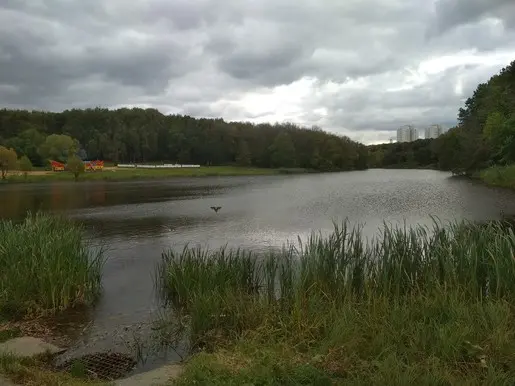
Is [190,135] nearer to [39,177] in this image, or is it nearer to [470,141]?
[39,177]

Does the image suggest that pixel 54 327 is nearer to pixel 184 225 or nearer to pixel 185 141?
pixel 184 225

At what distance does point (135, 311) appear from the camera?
37.8 ft

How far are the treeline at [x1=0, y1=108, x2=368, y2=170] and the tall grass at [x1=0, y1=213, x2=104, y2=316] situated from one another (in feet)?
406

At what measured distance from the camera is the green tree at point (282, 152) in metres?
135

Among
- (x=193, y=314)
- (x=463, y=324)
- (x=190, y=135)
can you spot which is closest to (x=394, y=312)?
(x=463, y=324)

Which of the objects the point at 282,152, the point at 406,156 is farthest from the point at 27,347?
the point at 406,156

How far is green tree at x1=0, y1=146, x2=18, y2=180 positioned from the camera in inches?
3201

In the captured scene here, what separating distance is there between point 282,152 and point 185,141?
1243 inches

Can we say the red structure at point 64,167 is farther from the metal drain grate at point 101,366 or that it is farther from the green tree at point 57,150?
the metal drain grate at point 101,366

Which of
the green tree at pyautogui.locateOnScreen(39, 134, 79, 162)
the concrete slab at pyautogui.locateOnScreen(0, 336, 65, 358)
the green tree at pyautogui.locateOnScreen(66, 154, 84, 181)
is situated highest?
the green tree at pyautogui.locateOnScreen(39, 134, 79, 162)

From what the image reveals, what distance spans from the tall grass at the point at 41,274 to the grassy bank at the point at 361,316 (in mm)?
2449

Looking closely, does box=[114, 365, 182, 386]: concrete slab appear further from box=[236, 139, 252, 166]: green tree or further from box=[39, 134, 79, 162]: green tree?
box=[236, 139, 252, 166]: green tree

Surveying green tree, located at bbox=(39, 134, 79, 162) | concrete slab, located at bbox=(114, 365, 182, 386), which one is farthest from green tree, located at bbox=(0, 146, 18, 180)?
concrete slab, located at bbox=(114, 365, 182, 386)

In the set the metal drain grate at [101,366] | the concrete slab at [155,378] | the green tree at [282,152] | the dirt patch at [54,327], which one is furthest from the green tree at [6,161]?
the concrete slab at [155,378]
